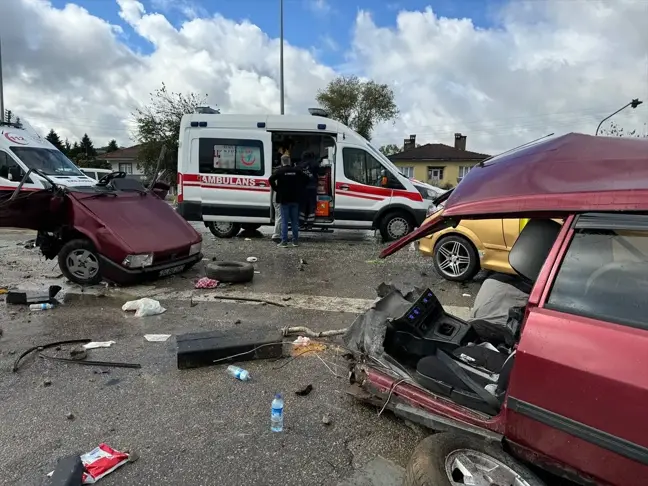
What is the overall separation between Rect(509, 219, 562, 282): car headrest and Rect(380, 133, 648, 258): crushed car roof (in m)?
0.30

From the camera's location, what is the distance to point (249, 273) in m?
6.96

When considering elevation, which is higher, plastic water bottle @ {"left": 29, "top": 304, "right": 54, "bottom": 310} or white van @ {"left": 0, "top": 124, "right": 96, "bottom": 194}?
white van @ {"left": 0, "top": 124, "right": 96, "bottom": 194}

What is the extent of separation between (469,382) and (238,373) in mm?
1849

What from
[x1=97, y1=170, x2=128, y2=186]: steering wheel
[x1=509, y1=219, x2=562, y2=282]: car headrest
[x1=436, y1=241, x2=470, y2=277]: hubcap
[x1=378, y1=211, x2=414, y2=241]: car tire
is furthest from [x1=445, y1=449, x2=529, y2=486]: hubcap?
[x1=378, y1=211, x2=414, y2=241]: car tire

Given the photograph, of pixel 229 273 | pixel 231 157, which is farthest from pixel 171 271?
pixel 231 157

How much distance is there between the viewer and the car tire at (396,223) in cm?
1087

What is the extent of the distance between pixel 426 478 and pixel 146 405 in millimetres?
2092

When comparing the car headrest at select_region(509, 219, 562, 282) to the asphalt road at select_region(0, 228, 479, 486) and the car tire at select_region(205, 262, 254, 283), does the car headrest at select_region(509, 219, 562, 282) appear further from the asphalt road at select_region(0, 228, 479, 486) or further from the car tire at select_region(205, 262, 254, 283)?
the car tire at select_region(205, 262, 254, 283)

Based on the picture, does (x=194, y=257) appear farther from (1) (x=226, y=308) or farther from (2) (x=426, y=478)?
(2) (x=426, y=478)

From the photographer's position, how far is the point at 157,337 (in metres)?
4.62

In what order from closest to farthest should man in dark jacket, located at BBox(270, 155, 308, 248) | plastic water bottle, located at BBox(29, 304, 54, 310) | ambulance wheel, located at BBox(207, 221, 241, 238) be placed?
plastic water bottle, located at BBox(29, 304, 54, 310) → man in dark jacket, located at BBox(270, 155, 308, 248) → ambulance wheel, located at BBox(207, 221, 241, 238)

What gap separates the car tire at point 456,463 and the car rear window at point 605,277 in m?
0.73

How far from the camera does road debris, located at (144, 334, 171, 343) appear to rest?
14.9 feet

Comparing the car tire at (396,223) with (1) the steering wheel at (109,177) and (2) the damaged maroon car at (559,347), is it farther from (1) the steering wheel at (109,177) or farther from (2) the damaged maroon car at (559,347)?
(2) the damaged maroon car at (559,347)
